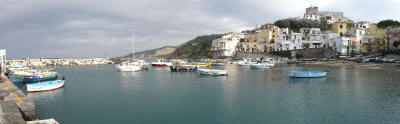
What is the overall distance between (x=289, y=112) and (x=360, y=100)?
8.25m

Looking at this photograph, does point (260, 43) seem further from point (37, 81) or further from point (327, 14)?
point (37, 81)

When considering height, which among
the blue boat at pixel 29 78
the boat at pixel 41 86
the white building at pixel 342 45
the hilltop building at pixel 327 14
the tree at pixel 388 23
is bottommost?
the boat at pixel 41 86

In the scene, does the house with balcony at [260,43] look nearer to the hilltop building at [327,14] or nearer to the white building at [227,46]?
the white building at [227,46]

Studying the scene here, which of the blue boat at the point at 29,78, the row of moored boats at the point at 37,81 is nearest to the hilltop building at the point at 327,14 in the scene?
the row of moored boats at the point at 37,81

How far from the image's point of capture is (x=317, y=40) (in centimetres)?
8612

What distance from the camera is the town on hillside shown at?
74281 mm

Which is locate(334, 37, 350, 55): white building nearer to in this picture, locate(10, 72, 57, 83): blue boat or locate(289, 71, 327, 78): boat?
locate(289, 71, 327, 78): boat

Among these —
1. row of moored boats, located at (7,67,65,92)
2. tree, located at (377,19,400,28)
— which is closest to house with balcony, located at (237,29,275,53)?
tree, located at (377,19,400,28)

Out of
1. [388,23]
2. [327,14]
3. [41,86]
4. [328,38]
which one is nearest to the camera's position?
[41,86]

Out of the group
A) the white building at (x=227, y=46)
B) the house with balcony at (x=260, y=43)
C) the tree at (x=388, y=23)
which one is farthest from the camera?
the white building at (x=227, y=46)

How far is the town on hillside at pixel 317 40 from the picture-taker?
244ft

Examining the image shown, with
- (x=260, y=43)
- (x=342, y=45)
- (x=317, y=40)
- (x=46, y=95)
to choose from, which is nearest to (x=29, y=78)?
(x=46, y=95)

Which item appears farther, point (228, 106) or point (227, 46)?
point (227, 46)

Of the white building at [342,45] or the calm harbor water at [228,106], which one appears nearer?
the calm harbor water at [228,106]
